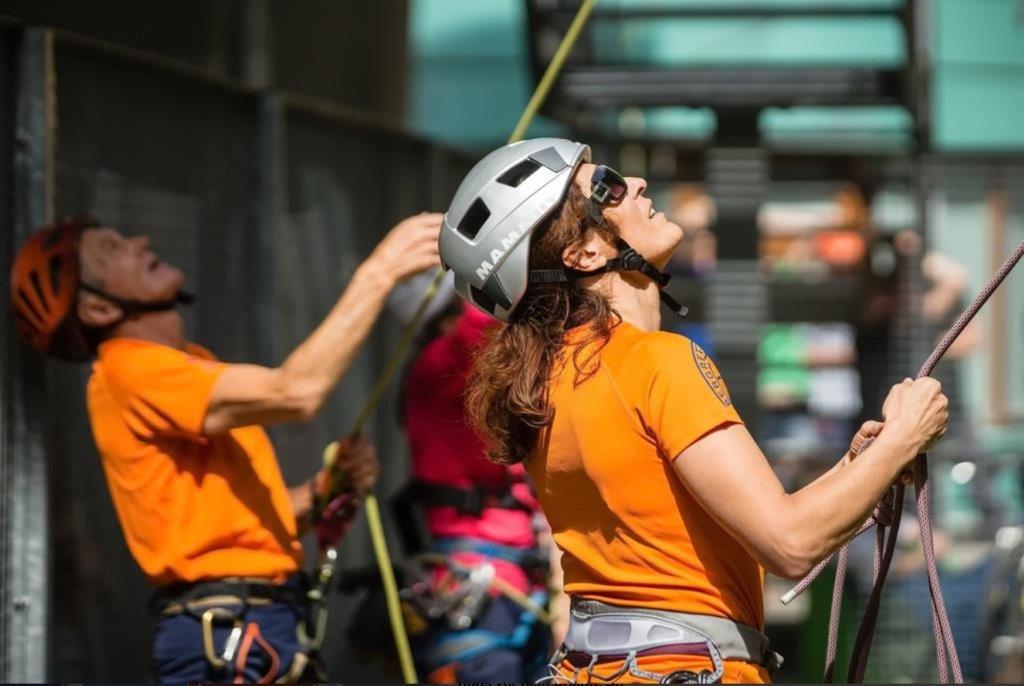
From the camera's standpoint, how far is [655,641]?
2.95m

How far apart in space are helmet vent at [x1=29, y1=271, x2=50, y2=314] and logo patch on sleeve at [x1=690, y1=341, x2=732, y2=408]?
1895 mm

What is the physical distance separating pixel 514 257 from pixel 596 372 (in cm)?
28

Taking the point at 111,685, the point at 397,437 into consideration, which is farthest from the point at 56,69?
the point at 397,437

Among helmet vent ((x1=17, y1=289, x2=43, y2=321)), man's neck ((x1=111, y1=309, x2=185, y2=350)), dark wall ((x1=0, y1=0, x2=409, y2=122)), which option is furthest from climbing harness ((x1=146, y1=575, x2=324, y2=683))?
dark wall ((x1=0, y1=0, x2=409, y2=122))

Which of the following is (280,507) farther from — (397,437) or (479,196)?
(397,437)

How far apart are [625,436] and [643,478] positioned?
83mm

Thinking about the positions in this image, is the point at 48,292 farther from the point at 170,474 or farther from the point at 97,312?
the point at 170,474

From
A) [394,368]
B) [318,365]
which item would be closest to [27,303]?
[318,365]

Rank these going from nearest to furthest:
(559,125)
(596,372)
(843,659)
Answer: (596,372) → (843,659) → (559,125)

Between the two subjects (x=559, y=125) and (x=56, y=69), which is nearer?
(x=56, y=69)

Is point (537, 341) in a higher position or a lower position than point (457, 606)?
higher

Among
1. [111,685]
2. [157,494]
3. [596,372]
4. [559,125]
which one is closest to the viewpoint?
[596,372]

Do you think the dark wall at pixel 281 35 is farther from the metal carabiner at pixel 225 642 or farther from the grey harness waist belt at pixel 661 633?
the grey harness waist belt at pixel 661 633

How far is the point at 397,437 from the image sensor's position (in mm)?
7617
